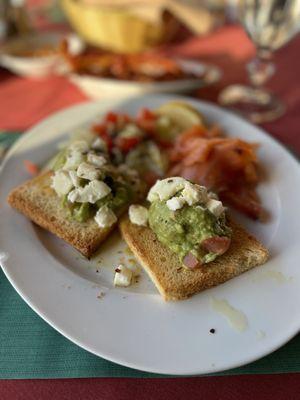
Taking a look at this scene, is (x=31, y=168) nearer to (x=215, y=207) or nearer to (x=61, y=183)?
(x=61, y=183)

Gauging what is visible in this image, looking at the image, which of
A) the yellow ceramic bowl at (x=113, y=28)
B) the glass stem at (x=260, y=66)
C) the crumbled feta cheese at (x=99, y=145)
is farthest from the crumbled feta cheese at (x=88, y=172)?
the yellow ceramic bowl at (x=113, y=28)

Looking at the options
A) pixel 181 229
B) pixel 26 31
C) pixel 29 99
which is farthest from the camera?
pixel 26 31

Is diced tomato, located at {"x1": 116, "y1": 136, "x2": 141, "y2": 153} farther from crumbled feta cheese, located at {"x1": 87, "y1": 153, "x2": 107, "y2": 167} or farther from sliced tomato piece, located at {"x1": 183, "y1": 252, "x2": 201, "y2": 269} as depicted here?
sliced tomato piece, located at {"x1": 183, "y1": 252, "x2": 201, "y2": 269}

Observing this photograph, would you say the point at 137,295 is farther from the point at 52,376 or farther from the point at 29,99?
the point at 29,99

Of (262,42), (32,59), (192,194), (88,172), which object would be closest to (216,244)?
(192,194)

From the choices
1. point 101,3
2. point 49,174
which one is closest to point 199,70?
point 101,3

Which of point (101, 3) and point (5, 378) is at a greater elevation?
point (101, 3)

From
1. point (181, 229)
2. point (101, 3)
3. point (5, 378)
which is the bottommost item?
point (5, 378)
